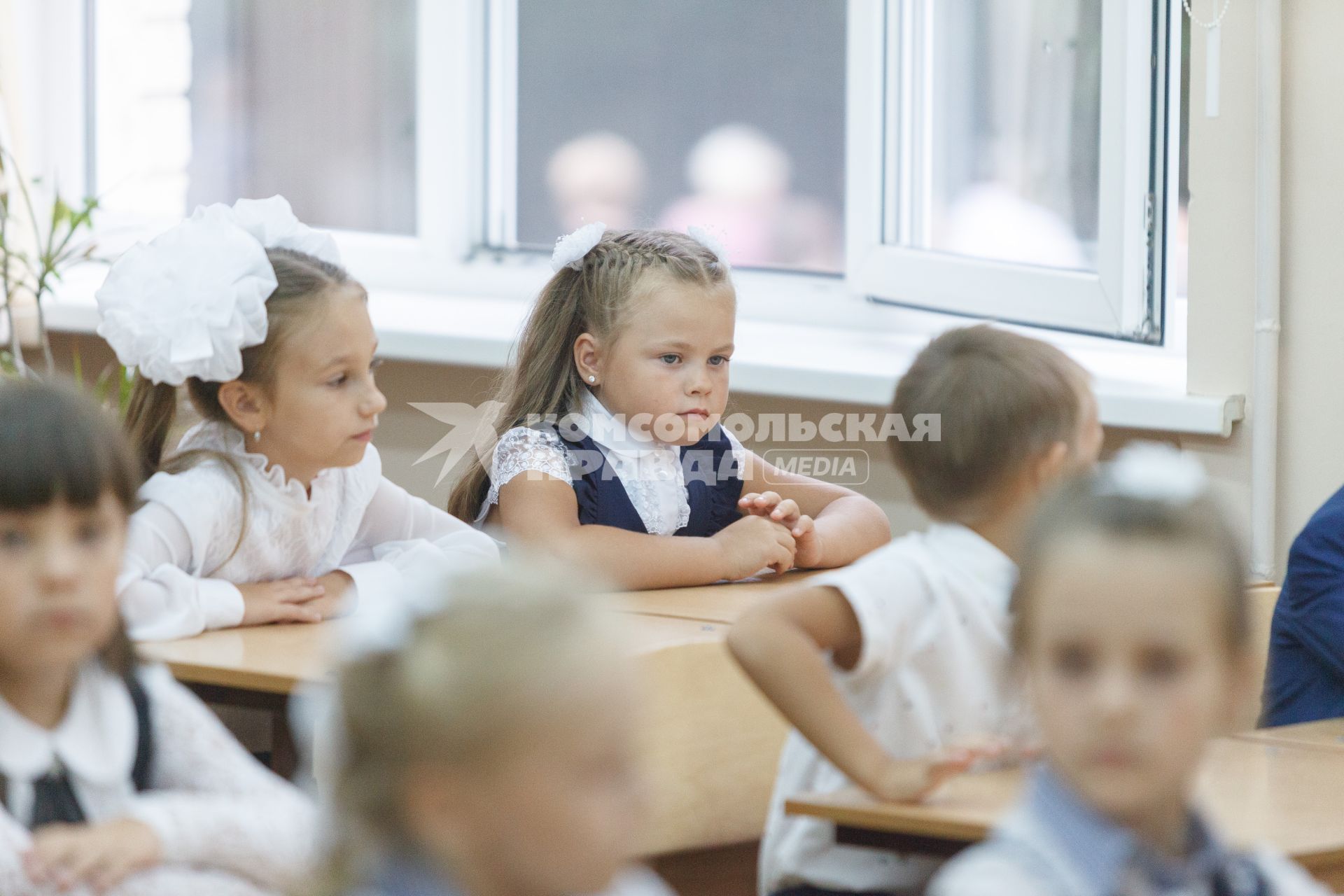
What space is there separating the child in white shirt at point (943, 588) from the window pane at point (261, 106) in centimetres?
276

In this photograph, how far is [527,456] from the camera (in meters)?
2.40

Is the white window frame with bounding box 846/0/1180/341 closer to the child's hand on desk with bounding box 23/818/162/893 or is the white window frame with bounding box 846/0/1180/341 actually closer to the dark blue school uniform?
the dark blue school uniform

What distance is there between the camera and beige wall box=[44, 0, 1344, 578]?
2.66m

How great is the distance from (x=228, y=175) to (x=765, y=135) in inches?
58.8

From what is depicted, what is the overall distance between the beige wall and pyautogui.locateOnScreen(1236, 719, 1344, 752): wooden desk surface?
2.92 ft

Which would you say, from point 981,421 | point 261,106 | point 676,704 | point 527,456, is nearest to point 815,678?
point 981,421

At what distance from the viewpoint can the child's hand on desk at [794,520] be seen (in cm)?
235

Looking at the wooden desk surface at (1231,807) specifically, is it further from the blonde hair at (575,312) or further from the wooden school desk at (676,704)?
the blonde hair at (575,312)

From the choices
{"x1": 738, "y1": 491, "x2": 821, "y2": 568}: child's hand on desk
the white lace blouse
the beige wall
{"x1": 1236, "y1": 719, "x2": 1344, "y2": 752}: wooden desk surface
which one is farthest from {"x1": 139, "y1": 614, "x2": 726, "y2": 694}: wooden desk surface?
the beige wall

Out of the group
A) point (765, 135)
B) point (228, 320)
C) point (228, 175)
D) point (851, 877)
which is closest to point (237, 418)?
point (228, 320)

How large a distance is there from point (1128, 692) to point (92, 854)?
0.81m

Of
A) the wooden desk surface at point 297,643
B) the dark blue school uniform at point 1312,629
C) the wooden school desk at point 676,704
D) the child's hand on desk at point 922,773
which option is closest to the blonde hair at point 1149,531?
the child's hand on desk at point 922,773

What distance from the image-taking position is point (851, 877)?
1509 mm

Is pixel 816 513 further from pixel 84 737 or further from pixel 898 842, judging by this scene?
pixel 84 737
